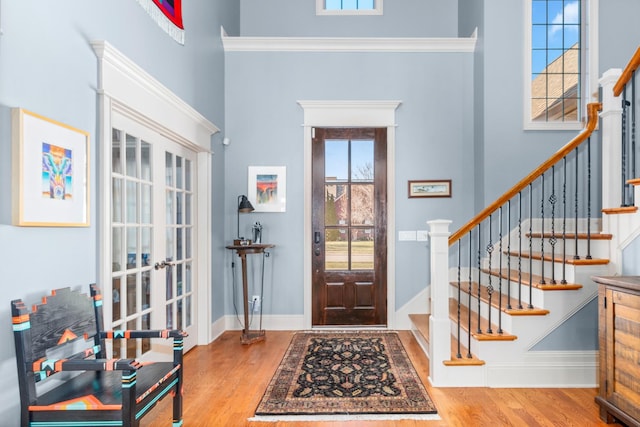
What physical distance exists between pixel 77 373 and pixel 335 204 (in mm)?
3090

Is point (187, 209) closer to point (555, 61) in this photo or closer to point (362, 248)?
point (362, 248)

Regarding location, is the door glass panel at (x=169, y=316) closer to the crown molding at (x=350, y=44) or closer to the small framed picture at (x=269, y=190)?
the small framed picture at (x=269, y=190)

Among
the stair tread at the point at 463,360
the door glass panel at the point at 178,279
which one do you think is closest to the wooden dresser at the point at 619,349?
the stair tread at the point at 463,360

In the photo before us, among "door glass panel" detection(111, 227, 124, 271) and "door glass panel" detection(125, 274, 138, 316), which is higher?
"door glass panel" detection(111, 227, 124, 271)

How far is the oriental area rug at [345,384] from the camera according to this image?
2638 millimetres

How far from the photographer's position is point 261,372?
11.1ft

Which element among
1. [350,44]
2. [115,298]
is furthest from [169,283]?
[350,44]

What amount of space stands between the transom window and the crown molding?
0.68 meters

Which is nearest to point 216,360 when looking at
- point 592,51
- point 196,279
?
point 196,279

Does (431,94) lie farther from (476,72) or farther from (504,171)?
(504,171)

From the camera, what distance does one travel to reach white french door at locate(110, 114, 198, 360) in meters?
2.76

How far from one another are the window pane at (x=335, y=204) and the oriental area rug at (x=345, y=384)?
1.32m

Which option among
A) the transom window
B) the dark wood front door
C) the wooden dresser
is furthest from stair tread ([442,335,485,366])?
the transom window

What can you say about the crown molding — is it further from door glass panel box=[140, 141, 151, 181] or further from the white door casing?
door glass panel box=[140, 141, 151, 181]
